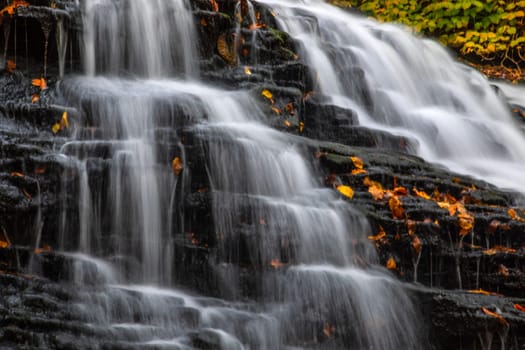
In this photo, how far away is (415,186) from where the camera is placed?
4445 mm

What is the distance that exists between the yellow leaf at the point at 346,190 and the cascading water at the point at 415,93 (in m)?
2.41

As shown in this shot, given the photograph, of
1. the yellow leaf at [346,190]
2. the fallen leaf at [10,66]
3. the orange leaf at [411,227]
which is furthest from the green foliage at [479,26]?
the fallen leaf at [10,66]

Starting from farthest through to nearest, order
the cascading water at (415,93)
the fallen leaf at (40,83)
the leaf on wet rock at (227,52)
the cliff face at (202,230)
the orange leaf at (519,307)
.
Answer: the cascading water at (415,93), the leaf on wet rock at (227,52), the fallen leaf at (40,83), the orange leaf at (519,307), the cliff face at (202,230)

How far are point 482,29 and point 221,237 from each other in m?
10.1

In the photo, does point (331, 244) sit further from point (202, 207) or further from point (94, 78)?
point (94, 78)

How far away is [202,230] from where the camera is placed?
12.9 ft

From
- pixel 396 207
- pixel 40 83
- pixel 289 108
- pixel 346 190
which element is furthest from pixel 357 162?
pixel 40 83

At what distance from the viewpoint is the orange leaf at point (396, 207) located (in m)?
4.10

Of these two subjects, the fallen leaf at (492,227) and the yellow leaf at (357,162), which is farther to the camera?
the yellow leaf at (357,162)

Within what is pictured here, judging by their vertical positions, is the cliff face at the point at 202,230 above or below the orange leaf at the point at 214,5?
below

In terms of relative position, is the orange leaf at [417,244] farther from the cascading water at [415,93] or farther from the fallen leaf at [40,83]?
the fallen leaf at [40,83]

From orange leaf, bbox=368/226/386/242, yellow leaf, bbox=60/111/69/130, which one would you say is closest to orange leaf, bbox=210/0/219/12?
yellow leaf, bbox=60/111/69/130

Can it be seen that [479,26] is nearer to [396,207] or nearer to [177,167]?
[396,207]

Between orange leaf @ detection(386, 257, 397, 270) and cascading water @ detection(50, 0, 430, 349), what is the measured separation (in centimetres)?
9
